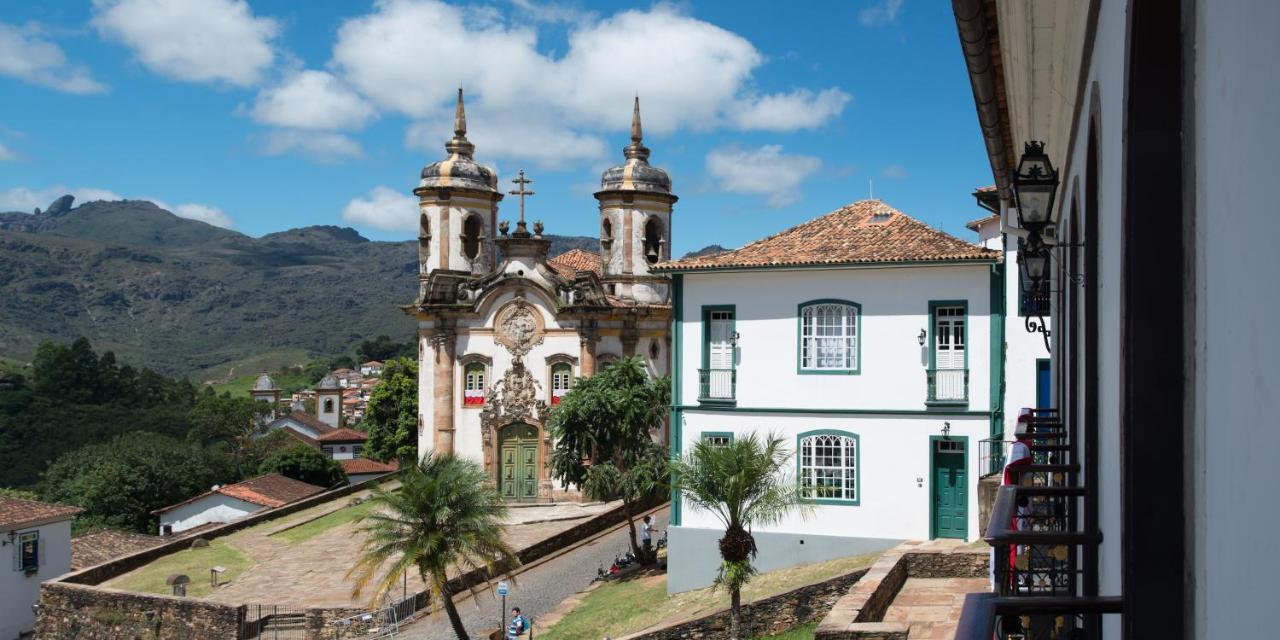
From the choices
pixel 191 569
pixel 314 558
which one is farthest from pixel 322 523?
pixel 191 569

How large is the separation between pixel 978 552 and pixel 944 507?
460 centimetres

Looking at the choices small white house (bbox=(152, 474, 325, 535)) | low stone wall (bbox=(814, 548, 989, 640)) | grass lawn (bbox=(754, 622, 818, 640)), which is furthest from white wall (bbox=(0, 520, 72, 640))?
low stone wall (bbox=(814, 548, 989, 640))

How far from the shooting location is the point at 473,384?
124 ft

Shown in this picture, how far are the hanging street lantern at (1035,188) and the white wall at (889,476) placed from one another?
48.4 ft

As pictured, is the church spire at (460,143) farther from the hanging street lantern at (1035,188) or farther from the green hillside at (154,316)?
the green hillside at (154,316)

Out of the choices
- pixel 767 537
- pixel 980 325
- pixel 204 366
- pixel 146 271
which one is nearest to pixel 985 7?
pixel 980 325

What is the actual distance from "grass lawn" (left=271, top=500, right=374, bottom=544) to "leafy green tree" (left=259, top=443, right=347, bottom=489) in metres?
14.4

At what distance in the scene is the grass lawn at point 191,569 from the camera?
28922 mm

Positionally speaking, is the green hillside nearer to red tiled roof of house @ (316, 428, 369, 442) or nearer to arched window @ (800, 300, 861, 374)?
red tiled roof of house @ (316, 428, 369, 442)

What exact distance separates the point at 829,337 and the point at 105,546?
89.9 ft

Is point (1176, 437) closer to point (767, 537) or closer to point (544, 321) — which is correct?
point (767, 537)

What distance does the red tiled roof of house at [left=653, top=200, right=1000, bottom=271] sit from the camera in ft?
68.7

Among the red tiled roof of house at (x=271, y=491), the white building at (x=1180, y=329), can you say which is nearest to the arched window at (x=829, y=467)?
the white building at (x=1180, y=329)

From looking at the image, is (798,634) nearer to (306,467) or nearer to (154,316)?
(306,467)
